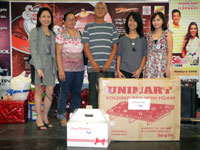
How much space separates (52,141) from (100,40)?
1158mm

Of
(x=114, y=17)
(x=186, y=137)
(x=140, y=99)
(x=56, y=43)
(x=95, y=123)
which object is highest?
(x=114, y=17)

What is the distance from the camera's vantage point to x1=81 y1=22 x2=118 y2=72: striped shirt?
9.03ft

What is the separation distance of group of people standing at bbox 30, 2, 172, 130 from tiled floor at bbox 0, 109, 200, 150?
0.20 meters

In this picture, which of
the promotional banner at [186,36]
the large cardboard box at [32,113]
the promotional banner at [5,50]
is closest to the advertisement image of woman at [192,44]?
the promotional banner at [186,36]

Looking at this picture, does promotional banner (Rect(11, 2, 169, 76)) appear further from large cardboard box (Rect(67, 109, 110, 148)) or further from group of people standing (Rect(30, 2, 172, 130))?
large cardboard box (Rect(67, 109, 110, 148))

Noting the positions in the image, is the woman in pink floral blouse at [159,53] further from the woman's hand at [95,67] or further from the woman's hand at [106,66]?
the woman's hand at [95,67]

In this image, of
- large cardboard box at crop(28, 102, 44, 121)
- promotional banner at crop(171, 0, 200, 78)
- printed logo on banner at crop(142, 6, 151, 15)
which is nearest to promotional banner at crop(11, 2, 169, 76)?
printed logo on banner at crop(142, 6, 151, 15)

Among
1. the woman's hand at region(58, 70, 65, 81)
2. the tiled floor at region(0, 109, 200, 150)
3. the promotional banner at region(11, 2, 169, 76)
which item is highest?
the promotional banner at region(11, 2, 169, 76)

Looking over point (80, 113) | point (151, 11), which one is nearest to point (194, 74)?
point (151, 11)

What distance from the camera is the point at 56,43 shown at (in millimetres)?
2811

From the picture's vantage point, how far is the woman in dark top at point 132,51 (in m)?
2.72

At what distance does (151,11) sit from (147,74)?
1.83 metres

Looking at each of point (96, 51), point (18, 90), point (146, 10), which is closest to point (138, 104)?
point (96, 51)

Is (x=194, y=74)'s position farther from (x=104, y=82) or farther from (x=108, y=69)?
(x=104, y=82)
